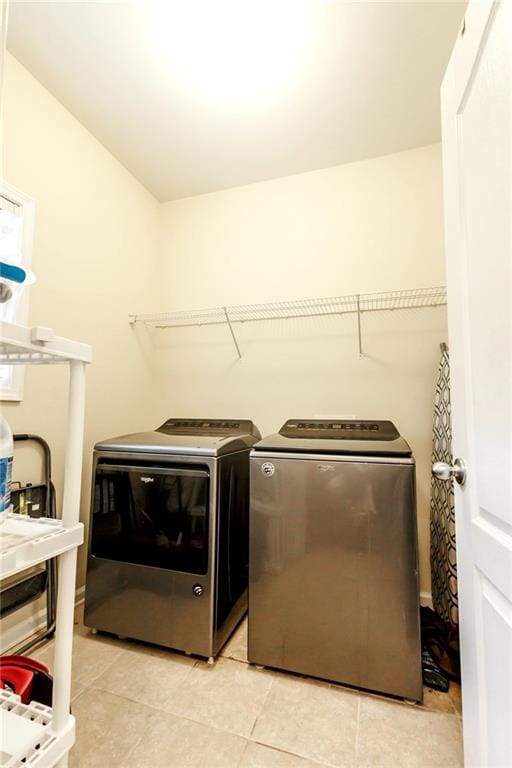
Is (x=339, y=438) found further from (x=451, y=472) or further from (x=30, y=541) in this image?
(x=30, y=541)

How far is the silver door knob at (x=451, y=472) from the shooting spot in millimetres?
896

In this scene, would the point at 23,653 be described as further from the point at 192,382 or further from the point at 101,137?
the point at 101,137

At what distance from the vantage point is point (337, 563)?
4.55 feet

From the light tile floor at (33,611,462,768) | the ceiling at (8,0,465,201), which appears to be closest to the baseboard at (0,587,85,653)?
the light tile floor at (33,611,462,768)

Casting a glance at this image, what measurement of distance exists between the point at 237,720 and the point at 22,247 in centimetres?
215

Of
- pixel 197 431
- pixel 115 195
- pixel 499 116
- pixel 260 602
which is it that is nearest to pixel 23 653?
pixel 260 602

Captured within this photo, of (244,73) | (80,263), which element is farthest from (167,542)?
(244,73)

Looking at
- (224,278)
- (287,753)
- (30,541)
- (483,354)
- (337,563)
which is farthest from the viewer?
(224,278)

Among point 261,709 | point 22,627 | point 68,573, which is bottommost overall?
point 261,709

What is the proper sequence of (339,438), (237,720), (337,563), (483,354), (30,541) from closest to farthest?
(30,541) → (483,354) → (237,720) → (337,563) → (339,438)

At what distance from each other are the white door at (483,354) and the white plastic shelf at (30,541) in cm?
87

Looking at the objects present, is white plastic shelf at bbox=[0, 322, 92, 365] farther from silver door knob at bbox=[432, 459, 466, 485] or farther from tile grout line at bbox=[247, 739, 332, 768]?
tile grout line at bbox=[247, 739, 332, 768]

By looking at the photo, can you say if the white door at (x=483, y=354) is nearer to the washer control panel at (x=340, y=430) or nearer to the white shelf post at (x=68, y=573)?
the washer control panel at (x=340, y=430)

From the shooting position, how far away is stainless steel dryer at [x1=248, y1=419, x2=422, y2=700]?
1.31 metres
